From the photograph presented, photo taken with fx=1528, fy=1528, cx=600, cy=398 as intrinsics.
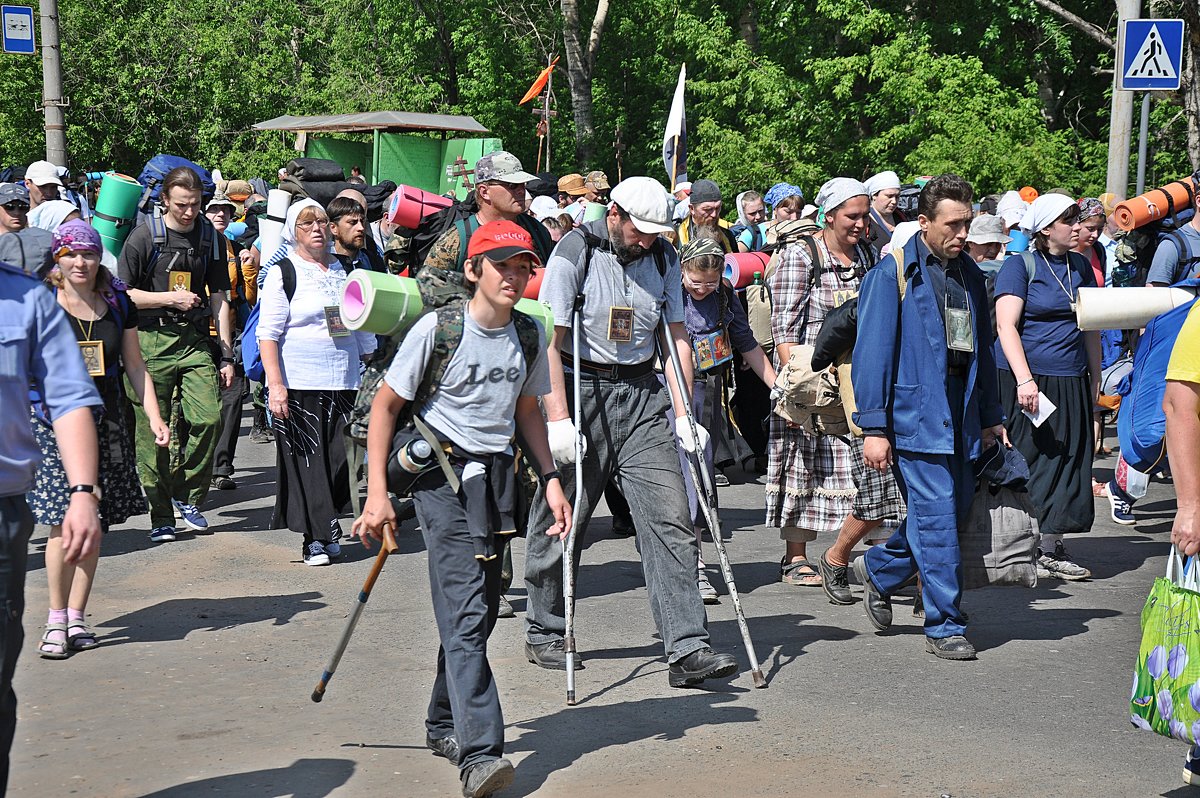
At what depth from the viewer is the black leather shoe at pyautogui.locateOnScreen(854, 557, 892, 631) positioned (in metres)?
6.96

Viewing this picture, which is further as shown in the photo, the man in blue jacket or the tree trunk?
the tree trunk

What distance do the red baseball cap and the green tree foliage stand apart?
53.8 ft

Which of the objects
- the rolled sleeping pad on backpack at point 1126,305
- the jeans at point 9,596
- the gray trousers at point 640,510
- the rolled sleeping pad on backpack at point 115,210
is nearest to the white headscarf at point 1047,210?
the rolled sleeping pad on backpack at point 1126,305

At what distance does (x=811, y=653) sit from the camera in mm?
6703

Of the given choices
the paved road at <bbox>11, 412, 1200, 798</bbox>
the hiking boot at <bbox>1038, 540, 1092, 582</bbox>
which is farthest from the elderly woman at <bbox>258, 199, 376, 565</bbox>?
the hiking boot at <bbox>1038, 540, 1092, 582</bbox>

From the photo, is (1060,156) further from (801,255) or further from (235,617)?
(235,617)

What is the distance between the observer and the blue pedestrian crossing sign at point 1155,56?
1298 cm

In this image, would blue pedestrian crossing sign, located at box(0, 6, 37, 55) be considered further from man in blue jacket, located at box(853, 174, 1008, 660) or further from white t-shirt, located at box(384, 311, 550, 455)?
white t-shirt, located at box(384, 311, 550, 455)

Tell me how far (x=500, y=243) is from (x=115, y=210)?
250 inches

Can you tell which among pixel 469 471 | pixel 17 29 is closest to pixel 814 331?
pixel 469 471

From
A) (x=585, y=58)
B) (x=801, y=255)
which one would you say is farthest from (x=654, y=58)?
(x=801, y=255)

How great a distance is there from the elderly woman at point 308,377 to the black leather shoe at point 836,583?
2.86m

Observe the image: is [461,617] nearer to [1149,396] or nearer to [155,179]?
[1149,396]

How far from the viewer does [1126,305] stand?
5.59m
